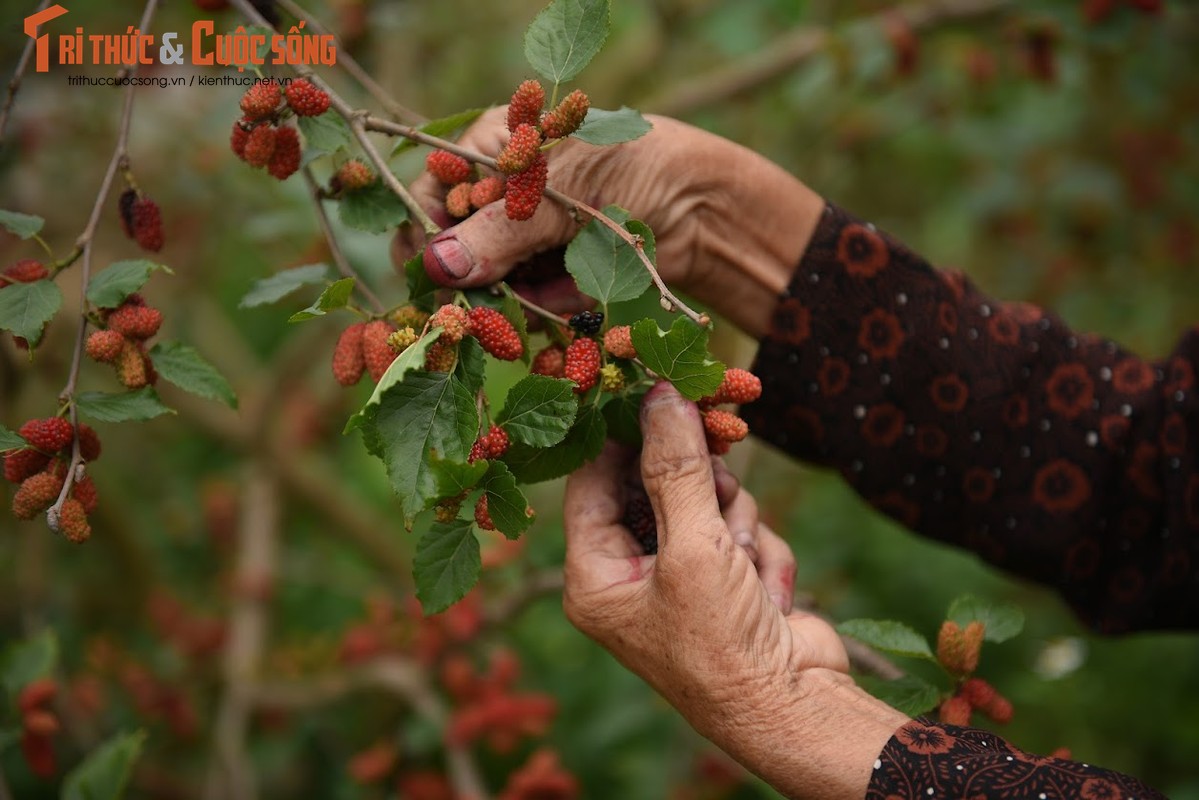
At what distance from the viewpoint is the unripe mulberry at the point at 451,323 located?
848 millimetres

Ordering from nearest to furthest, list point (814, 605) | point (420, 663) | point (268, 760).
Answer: point (814, 605) → point (420, 663) → point (268, 760)

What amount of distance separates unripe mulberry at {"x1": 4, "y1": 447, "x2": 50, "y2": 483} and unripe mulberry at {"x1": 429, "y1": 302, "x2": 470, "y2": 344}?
37 centimetres

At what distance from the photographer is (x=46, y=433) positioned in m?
0.90

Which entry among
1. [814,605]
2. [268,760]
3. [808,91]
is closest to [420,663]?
[268,760]

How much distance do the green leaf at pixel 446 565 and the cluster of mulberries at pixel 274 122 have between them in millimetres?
364

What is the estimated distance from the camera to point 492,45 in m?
3.09

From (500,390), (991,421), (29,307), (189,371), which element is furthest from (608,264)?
(500,390)

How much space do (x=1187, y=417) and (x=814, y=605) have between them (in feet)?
1.78

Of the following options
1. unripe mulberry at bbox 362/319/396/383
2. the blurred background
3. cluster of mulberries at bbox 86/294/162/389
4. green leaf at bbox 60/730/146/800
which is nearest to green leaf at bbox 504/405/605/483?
unripe mulberry at bbox 362/319/396/383

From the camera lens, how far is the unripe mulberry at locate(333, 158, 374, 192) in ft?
3.25

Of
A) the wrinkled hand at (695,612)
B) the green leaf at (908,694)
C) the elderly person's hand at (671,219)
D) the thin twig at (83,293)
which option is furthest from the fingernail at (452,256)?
the green leaf at (908,694)

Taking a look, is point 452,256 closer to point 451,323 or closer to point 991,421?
point 451,323

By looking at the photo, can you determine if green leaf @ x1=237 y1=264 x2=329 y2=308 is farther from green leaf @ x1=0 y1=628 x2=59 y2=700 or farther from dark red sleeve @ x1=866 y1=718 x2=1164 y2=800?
dark red sleeve @ x1=866 y1=718 x2=1164 y2=800

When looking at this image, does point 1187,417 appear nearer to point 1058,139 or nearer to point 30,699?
point 30,699
